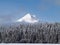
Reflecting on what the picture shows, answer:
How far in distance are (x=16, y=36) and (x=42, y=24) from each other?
3.07ft

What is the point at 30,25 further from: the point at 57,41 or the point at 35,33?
the point at 57,41

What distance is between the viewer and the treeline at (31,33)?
606 cm

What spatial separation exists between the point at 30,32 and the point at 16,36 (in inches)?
18.6

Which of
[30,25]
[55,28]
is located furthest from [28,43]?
[55,28]

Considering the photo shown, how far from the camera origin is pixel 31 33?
6.14m

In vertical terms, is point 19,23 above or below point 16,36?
above

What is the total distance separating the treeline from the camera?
19.9 feet

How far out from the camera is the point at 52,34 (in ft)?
19.9

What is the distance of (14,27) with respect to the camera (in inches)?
240

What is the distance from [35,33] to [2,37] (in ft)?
3.56

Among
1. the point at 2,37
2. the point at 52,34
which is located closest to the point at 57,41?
the point at 52,34

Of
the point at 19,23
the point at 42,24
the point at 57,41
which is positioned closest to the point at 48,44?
the point at 57,41

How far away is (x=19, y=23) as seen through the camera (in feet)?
20.3

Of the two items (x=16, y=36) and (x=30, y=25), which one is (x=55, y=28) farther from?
(x=16, y=36)
